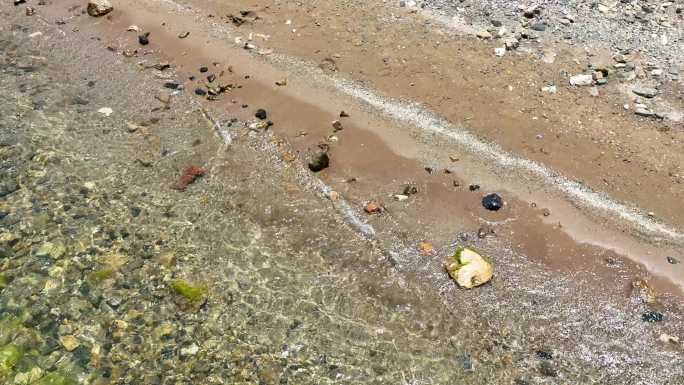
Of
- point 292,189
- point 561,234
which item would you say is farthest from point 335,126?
point 561,234

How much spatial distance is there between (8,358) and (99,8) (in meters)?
7.97

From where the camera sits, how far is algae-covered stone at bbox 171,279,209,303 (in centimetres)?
739

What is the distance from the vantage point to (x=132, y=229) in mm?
8219

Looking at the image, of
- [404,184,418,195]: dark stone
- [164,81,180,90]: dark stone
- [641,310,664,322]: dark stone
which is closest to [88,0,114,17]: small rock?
A: [164,81,180,90]: dark stone

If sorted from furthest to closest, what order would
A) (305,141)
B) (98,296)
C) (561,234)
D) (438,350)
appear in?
1. (305,141)
2. (561,234)
3. (98,296)
4. (438,350)

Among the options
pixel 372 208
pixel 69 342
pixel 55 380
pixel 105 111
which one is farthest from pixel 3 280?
pixel 372 208

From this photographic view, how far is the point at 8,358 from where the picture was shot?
693cm

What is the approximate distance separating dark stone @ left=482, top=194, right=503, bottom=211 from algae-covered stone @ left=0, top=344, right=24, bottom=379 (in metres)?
6.27

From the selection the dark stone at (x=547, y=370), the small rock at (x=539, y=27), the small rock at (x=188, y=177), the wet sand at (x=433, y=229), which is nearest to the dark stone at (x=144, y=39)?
the wet sand at (x=433, y=229)

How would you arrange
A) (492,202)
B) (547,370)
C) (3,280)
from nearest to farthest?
1. (547,370)
2. (3,280)
3. (492,202)

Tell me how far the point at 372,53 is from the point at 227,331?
19.7 ft

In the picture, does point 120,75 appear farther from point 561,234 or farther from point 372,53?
point 561,234

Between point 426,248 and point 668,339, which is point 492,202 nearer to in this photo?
point 426,248

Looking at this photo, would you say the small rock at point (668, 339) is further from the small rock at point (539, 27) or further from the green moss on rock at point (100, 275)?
the green moss on rock at point (100, 275)
